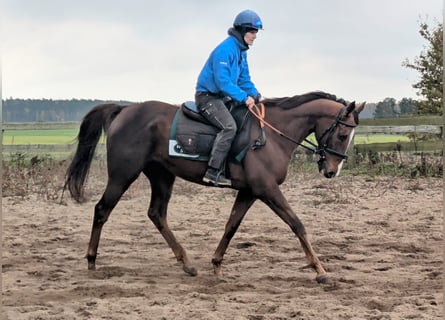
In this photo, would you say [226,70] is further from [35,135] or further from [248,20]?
[35,135]

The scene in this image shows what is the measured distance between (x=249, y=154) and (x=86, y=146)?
2170 millimetres

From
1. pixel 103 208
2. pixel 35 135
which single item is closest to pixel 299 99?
pixel 103 208

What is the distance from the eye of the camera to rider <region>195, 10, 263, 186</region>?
5.92 m

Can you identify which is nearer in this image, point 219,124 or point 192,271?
point 219,124

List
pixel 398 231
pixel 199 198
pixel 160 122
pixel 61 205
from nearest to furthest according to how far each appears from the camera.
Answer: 1. pixel 160 122
2. pixel 398 231
3. pixel 61 205
4. pixel 199 198

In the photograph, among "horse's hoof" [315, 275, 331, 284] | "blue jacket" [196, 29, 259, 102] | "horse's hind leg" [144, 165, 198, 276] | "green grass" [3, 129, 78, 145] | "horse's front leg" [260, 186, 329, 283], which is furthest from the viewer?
"green grass" [3, 129, 78, 145]

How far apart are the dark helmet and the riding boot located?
151 cm

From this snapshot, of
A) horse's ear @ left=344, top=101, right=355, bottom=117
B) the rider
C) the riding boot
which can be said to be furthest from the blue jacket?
horse's ear @ left=344, top=101, right=355, bottom=117

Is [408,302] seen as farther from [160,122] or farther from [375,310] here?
[160,122]

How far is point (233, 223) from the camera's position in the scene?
6.20 m

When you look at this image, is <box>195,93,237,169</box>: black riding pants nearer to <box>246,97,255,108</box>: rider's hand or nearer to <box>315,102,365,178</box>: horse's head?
<box>246,97,255,108</box>: rider's hand

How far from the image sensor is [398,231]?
8.16 metres

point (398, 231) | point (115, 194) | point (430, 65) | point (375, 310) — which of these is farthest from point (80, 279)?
point (430, 65)

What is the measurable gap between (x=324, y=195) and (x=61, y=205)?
193 inches
